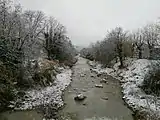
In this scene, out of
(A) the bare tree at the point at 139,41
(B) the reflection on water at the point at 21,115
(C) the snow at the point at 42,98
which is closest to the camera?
(B) the reflection on water at the point at 21,115

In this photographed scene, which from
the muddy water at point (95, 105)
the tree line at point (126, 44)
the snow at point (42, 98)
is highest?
the tree line at point (126, 44)

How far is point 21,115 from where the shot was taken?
58.8ft

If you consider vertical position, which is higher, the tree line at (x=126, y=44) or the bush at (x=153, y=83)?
the tree line at (x=126, y=44)

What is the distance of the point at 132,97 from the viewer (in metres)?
23.0

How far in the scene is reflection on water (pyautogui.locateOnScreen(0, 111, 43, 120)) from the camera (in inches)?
678

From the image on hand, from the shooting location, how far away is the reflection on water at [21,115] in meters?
17.2

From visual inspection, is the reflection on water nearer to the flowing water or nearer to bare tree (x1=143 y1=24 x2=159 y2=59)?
the flowing water

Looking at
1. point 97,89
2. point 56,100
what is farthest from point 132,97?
point 56,100

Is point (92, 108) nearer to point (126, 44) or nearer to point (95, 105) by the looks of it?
point (95, 105)

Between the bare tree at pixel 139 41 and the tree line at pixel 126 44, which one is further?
the bare tree at pixel 139 41

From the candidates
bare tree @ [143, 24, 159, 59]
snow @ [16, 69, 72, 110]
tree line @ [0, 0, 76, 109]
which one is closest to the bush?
snow @ [16, 69, 72, 110]

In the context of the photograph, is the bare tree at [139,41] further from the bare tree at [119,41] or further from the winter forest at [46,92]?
the winter forest at [46,92]

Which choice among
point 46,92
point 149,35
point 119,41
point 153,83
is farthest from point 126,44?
point 46,92

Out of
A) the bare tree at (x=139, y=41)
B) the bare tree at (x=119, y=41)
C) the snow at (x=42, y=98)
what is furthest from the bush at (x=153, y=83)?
the bare tree at (x=139, y=41)
